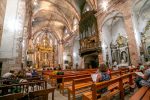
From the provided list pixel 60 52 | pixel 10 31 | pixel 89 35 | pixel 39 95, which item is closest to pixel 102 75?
pixel 39 95

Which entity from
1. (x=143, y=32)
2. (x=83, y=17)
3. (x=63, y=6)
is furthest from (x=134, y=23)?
(x=63, y=6)

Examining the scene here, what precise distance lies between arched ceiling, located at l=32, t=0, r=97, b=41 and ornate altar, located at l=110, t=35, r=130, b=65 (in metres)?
5.90

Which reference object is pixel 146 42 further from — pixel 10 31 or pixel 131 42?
pixel 10 31

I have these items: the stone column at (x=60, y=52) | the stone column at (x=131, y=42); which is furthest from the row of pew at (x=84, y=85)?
the stone column at (x=60, y=52)

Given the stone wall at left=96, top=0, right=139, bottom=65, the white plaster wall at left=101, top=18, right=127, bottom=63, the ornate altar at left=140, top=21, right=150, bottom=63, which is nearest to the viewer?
the stone wall at left=96, top=0, right=139, bottom=65

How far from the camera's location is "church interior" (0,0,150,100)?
3334 mm

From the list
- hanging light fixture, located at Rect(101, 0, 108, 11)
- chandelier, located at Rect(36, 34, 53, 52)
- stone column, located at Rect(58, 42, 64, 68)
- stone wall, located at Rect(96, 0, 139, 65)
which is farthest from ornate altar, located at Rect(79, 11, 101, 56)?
chandelier, located at Rect(36, 34, 53, 52)

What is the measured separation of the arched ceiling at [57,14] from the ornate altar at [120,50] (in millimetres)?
5904

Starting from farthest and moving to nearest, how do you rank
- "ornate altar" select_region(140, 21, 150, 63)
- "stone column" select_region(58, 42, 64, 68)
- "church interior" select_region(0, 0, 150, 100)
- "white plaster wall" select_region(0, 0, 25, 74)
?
"stone column" select_region(58, 42, 64, 68)
"ornate altar" select_region(140, 21, 150, 63)
"white plaster wall" select_region(0, 0, 25, 74)
"church interior" select_region(0, 0, 150, 100)

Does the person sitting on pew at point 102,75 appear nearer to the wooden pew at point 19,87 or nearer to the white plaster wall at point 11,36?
the wooden pew at point 19,87

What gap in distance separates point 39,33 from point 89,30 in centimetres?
1972

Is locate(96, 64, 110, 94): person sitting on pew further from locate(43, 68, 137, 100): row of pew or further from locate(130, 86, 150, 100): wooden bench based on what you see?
locate(130, 86, 150, 100): wooden bench

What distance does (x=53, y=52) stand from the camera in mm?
31609

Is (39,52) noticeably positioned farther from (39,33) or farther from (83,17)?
(83,17)
